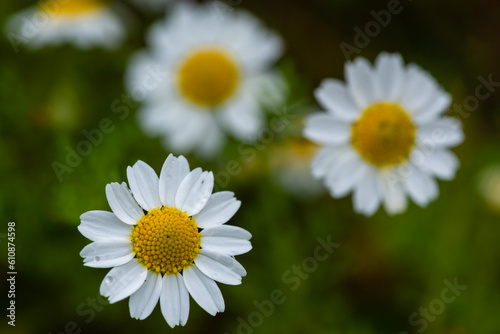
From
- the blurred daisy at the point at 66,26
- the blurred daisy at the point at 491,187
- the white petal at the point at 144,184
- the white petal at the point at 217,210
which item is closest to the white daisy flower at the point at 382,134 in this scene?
the white petal at the point at 217,210

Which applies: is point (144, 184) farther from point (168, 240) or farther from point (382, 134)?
point (382, 134)

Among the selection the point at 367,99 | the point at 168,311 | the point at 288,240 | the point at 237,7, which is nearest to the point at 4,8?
the point at 237,7

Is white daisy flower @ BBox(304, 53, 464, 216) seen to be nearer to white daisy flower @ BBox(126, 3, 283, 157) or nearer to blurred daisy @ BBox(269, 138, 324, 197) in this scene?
white daisy flower @ BBox(126, 3, 283, 157)

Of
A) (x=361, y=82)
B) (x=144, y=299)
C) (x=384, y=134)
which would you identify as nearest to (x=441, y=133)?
(x=384, y=134)

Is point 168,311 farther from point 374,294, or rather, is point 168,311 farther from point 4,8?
point 4,8

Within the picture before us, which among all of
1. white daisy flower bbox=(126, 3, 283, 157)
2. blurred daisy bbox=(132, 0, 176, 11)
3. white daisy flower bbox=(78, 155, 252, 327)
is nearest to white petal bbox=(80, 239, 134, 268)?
white daisy flower bbox=(78, 155, 252, 327)

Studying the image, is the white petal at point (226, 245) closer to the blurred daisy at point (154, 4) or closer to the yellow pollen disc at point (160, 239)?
the yellow pollen disc at point (160, 239)
